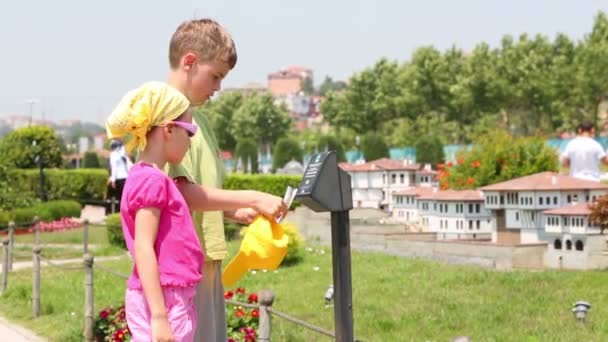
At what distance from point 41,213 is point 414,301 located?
15813mm

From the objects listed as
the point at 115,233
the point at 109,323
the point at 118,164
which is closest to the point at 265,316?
the point at 109,323

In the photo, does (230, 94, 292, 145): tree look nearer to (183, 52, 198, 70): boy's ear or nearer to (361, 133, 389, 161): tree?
(361, 133, 389, 161): tree

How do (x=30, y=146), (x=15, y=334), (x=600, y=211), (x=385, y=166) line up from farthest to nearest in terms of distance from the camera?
(x=30, y=146) < (x=385, y=166) < (x=600, y=211) < (x=15, y=334)

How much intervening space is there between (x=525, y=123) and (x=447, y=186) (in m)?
26.5

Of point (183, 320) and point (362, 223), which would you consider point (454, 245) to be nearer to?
point (362, 223)

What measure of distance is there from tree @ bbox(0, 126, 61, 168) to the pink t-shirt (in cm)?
3118

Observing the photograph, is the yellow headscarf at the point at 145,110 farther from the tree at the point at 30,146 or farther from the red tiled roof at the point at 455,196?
the tree at the point at 30,146

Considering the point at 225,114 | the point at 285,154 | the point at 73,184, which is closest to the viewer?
the point at 73,184

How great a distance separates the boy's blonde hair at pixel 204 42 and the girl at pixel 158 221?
25 centimetres

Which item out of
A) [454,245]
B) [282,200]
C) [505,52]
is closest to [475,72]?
[505,52]

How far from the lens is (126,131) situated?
3736mm

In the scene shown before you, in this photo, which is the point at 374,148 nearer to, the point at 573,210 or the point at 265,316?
the point at 573,210

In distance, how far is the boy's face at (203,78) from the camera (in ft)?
13.1

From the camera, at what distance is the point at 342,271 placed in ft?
13.2
